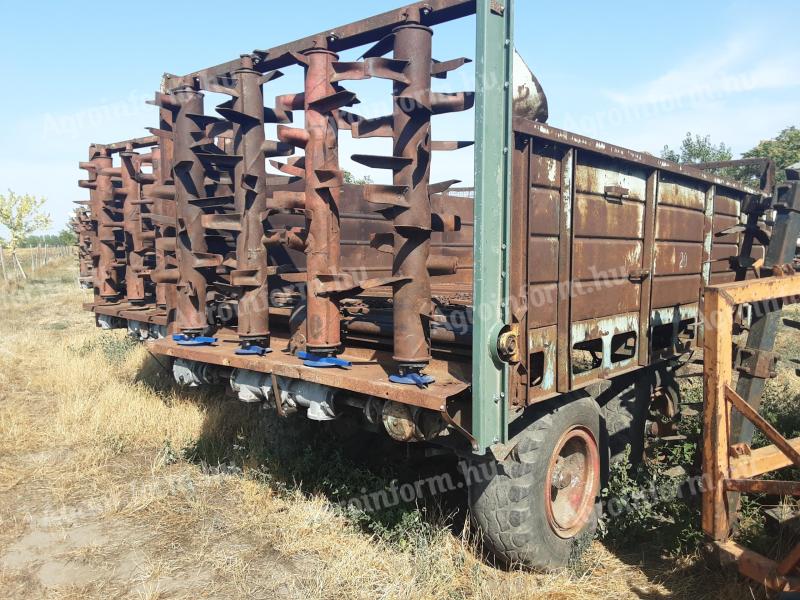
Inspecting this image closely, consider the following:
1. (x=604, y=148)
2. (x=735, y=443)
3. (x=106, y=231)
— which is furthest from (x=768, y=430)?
(x=106, y=231)

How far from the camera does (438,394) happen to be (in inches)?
110

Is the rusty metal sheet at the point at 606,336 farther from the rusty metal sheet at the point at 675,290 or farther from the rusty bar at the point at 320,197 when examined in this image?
the rusty bar at the point at 320,197

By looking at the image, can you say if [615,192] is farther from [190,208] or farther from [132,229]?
[132,229]

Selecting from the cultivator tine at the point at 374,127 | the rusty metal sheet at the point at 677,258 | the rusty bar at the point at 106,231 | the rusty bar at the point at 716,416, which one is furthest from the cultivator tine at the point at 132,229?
the rusty bar at the point at 716,416

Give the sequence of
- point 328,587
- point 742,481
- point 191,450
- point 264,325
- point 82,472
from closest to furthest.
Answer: point 742,481 < point 328,587 < point 264,325 < point 82,472 < point 191,450

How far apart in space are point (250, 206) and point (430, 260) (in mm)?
1474

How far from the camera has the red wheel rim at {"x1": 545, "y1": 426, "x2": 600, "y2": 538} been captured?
12.3 ft

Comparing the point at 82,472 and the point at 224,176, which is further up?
the point at 224,176

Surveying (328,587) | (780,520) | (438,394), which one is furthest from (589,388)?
(328,587)

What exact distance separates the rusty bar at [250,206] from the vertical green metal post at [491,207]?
171cm

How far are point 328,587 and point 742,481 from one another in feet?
7.79

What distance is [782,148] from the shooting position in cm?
2459

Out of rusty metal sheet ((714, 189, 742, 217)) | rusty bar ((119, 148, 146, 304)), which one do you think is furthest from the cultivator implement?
rusty bar ((119, 148, 146, 304))

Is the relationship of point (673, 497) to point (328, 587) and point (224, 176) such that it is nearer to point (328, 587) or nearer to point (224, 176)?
point (328, 587)
